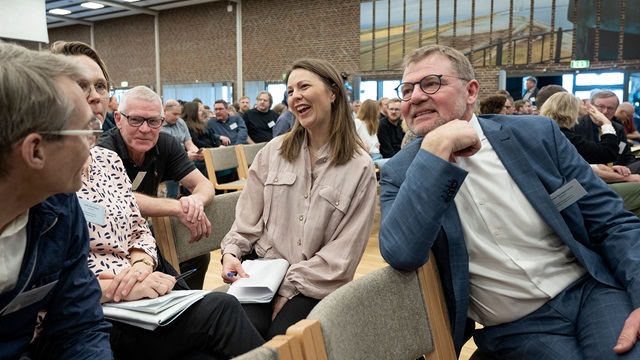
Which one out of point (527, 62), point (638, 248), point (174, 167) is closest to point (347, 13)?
point (527, 62)

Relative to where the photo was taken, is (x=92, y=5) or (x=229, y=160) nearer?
(x=229, y=160)

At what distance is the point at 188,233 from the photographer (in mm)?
2037

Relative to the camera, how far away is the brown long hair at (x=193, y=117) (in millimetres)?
6941

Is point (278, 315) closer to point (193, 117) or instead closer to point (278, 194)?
point (278, 194)

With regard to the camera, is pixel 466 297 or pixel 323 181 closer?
pixel 466 297

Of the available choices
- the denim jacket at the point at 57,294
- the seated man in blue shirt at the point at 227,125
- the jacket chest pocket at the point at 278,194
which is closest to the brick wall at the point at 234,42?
the seated man in blue shirt at the point at 227,125

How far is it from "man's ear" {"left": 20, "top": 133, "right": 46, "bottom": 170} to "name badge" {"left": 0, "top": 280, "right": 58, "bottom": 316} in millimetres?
296

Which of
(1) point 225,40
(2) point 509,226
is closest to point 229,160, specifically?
(2) point 509,226

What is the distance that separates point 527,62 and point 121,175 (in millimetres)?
11362

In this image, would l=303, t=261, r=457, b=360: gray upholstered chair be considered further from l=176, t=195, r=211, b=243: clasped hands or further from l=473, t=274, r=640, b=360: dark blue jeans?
l=176, t=195, r=211, b=243: clasped hands

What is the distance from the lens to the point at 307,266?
1.77 m

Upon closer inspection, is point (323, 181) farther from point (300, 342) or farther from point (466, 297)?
point (300, 342)

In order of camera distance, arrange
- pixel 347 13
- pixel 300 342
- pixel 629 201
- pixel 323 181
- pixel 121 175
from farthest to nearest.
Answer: pixel 347 13, pixel 629 201, pixel 323 181, pixel 121 175, pixel 300 342

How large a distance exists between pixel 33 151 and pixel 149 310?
1.97 feet
